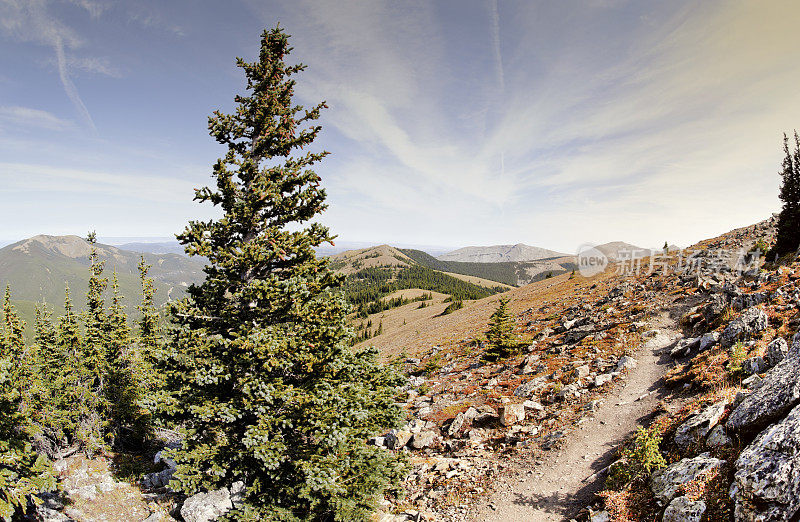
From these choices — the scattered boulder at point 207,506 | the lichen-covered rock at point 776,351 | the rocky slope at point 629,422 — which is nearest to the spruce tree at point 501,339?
the rocky slope at point 629,422

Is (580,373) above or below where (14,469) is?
below

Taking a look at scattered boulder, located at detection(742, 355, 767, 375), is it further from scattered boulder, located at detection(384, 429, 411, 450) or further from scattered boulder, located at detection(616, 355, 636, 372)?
scattered boulder, located at detection(384, 429, 411, 450)

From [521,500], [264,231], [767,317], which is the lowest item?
[521,500]

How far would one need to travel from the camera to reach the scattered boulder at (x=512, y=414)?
1698 centimetres

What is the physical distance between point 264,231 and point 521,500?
43.4 ft

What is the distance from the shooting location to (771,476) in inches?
251

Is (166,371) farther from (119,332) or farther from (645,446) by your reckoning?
(119,332)

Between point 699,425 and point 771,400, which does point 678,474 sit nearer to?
point 699,425

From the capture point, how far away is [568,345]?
28359 millimetres

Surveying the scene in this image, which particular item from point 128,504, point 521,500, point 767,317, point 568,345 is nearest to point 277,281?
point 521,500

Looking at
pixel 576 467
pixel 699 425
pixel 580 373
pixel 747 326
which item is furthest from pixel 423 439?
pixel 747 326

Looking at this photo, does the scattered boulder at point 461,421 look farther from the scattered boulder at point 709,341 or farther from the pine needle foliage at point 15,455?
the pine needle foliage at point 15,455

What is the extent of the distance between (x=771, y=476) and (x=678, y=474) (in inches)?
95.1

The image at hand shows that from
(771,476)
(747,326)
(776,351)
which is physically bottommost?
(771,476)
